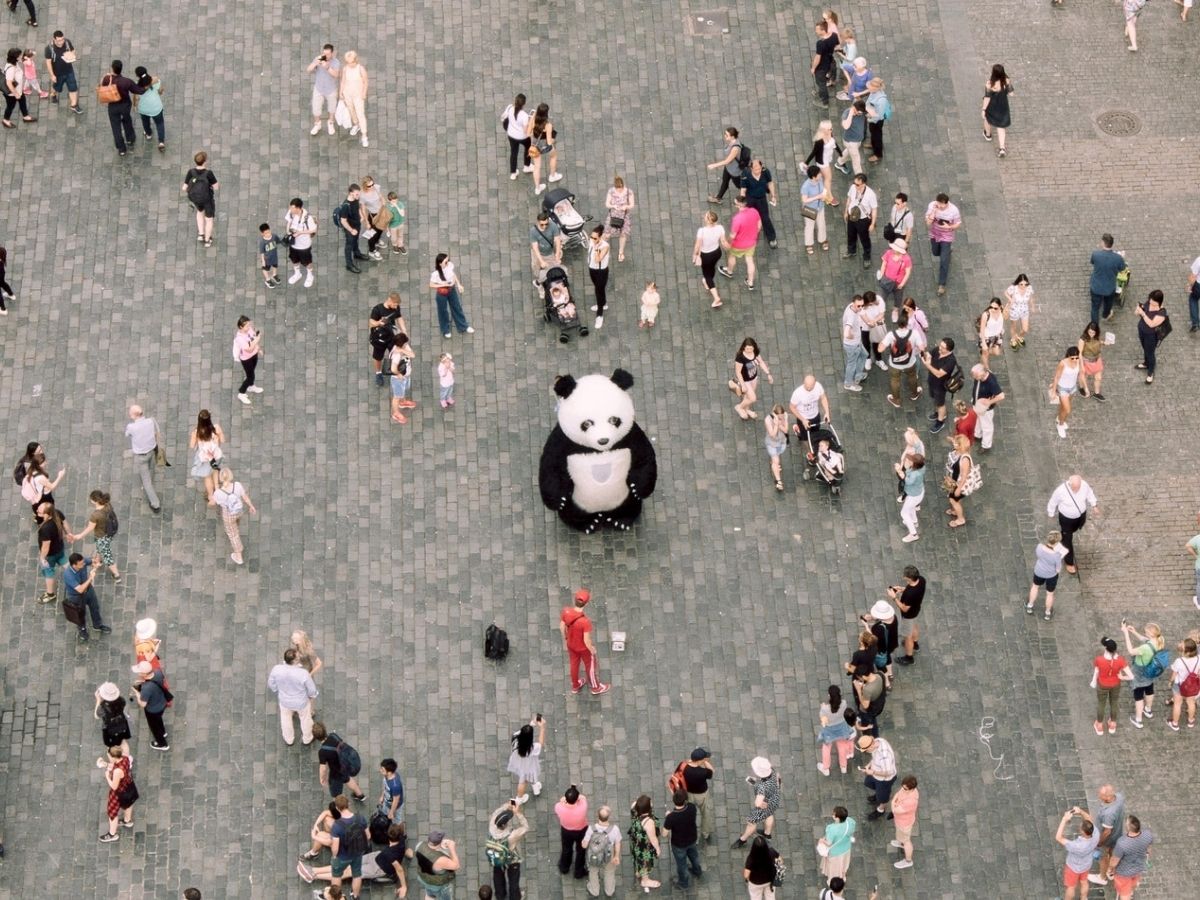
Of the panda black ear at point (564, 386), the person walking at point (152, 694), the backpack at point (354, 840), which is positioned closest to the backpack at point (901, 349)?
the panda black ear at point (564, 386)

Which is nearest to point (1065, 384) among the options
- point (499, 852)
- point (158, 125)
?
point (499, 852)

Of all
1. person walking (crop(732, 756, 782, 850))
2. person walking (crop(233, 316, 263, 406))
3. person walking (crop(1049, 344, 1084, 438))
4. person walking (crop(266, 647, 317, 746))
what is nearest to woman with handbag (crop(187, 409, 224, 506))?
person walking (crop(233, 316, 263, 406))

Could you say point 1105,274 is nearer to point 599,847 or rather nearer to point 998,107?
point 998,107

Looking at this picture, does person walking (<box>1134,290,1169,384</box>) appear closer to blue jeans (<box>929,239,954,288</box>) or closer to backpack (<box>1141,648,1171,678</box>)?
blue jeans (<box>929,239,954,288</box>)

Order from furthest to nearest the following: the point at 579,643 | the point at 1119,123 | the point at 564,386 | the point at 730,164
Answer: the point at 1119,123 < the point at 730,164 < the point at 564,386 < the point at 579,643

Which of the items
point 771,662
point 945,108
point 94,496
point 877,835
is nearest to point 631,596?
point 771,662

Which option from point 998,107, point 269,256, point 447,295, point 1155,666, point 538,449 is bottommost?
point 1155,666

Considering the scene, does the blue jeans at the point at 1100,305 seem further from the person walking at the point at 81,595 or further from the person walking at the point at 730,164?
the person walking at the point at 81,595
